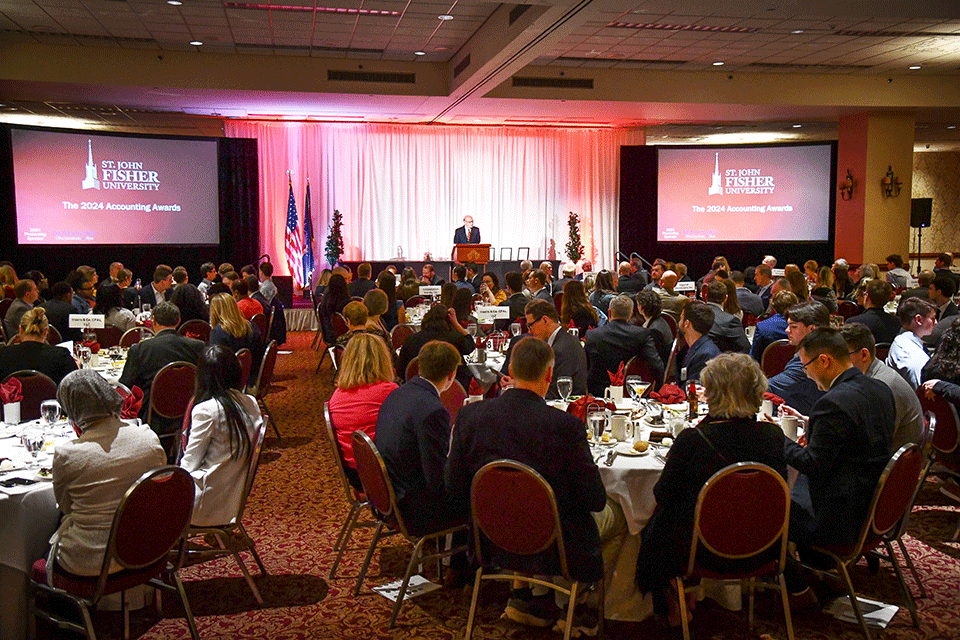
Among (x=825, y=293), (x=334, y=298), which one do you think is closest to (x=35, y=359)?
(x=334, y=298)

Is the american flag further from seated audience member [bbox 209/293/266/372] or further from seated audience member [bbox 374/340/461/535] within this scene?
seated audience member [bbox 374/340/461/535]

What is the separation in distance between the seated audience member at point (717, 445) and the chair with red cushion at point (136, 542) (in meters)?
1.98

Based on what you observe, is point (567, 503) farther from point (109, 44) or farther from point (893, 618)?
point (109, 44)

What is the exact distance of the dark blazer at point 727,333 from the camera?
6379 millimetres

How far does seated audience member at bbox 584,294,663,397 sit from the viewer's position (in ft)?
19.3

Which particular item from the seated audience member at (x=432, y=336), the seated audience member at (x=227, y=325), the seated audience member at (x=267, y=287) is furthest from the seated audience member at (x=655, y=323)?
the seated audience member at (x=267, y=287)

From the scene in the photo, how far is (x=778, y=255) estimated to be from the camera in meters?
18.3

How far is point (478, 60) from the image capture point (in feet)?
36.1

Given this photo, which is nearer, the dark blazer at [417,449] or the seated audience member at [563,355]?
the dark blazer at [417,449]

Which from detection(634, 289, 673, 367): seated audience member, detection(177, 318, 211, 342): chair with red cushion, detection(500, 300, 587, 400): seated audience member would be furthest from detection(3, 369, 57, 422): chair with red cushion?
detection(634, 289, 673, 367): seated audience member

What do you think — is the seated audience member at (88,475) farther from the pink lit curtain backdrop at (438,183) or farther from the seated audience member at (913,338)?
the pink lit curtain backdrop at (438,183)

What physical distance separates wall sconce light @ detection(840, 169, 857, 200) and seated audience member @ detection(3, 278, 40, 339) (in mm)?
13565

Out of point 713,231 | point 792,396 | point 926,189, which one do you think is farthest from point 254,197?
point 926,189

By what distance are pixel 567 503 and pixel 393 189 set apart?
1496 cm
